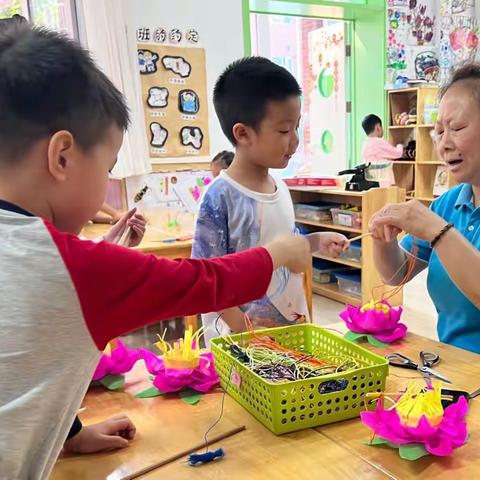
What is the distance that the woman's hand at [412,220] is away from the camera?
3.98ft

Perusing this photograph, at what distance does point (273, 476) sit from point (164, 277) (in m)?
0.34

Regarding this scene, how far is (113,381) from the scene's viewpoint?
1.09 meters

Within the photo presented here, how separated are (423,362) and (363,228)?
2.80 meters

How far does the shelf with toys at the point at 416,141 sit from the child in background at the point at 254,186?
14.2ft

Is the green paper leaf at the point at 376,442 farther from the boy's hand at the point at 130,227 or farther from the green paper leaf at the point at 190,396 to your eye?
the boy's hand at the point at 130,227

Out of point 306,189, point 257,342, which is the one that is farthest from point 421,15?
point 257,342

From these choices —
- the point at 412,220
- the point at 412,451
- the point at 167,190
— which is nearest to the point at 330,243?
the point at 412,220

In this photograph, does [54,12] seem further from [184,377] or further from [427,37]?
[427,37]

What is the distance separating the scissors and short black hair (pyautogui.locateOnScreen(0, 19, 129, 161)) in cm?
79

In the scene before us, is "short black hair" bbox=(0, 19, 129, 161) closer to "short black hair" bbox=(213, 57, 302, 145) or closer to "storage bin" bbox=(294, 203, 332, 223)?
"short black hair" bbox=(213, 57, 302, 145)

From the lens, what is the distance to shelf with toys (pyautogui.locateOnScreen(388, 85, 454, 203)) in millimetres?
5422

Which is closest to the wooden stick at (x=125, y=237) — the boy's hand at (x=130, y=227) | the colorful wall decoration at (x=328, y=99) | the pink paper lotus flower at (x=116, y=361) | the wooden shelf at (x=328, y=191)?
the boy's hand at (x=130, y=227)

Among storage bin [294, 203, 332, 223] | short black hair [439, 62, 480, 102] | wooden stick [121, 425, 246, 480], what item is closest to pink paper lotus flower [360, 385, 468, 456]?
wooden stick [121, 425, 246, 480]

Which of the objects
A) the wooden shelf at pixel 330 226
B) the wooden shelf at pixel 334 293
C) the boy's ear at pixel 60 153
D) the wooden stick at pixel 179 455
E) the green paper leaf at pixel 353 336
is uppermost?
the boy's ear at pixel 60 153
